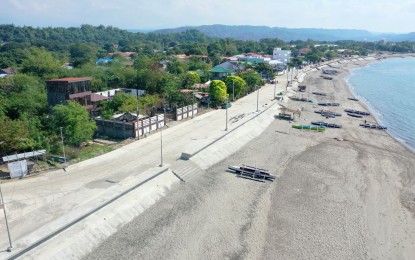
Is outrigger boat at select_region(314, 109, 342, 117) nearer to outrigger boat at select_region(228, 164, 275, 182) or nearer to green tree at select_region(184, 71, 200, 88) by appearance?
green tree at select_region(184, 71, 200, 88)

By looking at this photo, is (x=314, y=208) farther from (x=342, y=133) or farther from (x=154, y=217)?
(x=342, y=133)

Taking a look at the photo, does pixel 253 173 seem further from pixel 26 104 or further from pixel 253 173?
pixel 26 104

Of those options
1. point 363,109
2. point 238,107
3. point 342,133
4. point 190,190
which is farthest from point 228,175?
point 363,109

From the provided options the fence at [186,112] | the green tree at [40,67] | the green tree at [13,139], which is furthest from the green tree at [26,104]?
the green tree at [40,67]

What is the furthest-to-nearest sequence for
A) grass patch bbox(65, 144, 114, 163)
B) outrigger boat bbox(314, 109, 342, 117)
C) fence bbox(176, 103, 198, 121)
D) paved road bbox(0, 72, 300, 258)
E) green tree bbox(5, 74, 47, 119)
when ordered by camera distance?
1. outrigger boat bbox(314, 109, 342, 117)
2. fence bbox(176, 103, 198, 121)
3. green tree bbox(5, 74, 47, 119)
4. grass patch bbox(65, 144, 114, 163)
5. paved road bbox(0, 72, 300, 258)

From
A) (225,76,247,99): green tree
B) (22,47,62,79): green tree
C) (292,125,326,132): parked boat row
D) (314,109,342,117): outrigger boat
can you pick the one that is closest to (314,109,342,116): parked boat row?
(314,109,342,117): outrigger boat

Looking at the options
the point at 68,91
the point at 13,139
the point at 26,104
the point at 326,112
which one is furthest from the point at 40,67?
the point at 326,112
